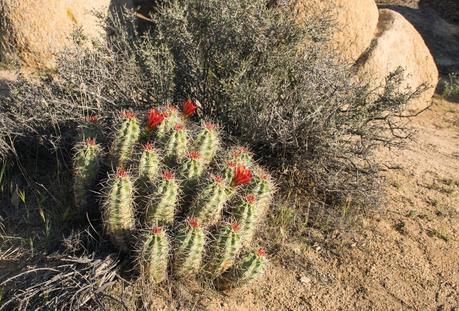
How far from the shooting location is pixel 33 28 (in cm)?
695

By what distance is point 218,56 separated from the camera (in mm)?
5070

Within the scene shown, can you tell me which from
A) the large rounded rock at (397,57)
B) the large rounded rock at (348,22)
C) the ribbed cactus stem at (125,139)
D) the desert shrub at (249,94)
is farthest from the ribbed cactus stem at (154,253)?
the large rounded rock at (397,57)

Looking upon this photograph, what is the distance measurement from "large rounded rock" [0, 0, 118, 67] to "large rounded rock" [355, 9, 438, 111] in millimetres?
3242

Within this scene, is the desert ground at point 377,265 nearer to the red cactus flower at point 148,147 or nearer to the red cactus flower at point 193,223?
the red cactus flower at point 193,223

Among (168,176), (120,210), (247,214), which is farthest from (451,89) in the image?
(120,210)

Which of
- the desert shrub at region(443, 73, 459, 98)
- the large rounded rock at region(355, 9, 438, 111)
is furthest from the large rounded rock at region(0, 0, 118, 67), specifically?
the desert shrub at region(443, 73, 459, 98)

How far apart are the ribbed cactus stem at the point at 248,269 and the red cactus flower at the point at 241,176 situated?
0.43m

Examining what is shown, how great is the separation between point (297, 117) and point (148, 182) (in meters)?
1.51

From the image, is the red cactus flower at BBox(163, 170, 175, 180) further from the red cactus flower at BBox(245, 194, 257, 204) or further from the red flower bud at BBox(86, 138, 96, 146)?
the red flower bud at BBox(86, 138, 96, 146)

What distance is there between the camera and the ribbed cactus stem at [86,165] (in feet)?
12.6

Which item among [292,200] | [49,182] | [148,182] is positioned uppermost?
[148,182]

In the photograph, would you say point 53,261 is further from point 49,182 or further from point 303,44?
point 303,44

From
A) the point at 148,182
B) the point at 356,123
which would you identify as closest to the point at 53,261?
the point at 148,182

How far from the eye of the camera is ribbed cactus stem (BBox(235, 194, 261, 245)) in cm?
358
